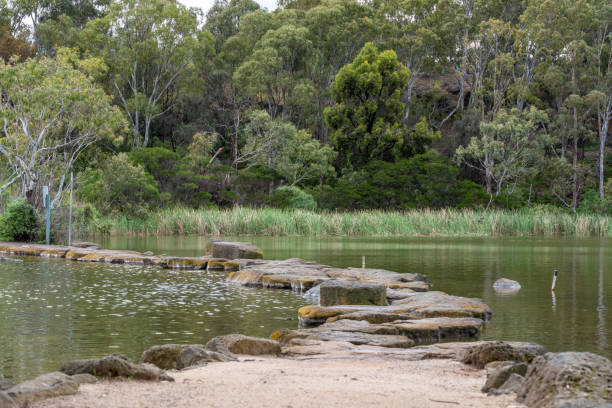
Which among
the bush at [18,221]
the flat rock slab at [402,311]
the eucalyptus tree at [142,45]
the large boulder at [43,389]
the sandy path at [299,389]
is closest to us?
the large boulder at [43,389]

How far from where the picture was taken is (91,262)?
767 inches

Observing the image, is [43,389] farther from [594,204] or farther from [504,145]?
[594,204]

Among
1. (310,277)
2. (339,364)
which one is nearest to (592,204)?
(310,277)

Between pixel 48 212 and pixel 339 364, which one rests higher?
pixel 48 212

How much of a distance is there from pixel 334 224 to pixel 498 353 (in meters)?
25.9

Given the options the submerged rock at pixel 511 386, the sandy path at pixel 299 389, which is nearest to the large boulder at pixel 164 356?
the sandy path at pixel 299 389

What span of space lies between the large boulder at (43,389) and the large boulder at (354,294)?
250 inches

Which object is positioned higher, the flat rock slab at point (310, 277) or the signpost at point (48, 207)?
the signpost at point (48, 207)

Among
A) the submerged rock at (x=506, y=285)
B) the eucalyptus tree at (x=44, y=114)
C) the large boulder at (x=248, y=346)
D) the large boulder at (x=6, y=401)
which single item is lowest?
the submerged rock at (x=506, y=285)

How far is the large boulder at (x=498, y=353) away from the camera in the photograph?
6.82 m

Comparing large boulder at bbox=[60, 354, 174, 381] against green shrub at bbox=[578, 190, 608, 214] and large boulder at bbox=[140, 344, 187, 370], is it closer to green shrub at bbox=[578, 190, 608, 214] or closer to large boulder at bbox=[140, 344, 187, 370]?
large boulder at bbox=[140, 344, 187, 370]

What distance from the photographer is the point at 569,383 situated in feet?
16.2

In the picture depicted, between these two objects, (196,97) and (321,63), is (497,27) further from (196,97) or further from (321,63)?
(196,97)

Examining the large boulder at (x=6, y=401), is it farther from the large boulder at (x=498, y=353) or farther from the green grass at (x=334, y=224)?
the green grass at (x=334, y=224)
